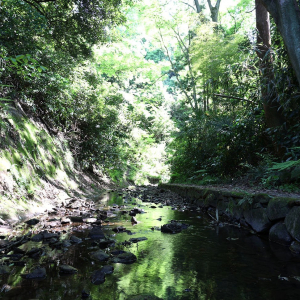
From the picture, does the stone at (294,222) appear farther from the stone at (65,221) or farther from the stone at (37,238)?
the stone at (65,221)

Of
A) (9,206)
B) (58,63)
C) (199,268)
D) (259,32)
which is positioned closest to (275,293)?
(199,268)

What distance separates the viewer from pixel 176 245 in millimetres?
2945

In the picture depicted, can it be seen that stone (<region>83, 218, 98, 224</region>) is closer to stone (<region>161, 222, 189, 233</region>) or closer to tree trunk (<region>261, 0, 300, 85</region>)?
stone (<region>161, 222, 189, 233</region>)

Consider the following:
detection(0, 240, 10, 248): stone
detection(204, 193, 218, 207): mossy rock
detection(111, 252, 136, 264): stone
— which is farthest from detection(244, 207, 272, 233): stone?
detection(0, 240, 10, 248): stone

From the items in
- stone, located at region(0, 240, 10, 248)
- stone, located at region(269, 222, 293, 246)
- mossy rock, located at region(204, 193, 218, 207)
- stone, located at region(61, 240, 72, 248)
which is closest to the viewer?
stone, located at region(0, 240, 10, 248)

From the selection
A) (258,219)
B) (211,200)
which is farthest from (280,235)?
(211,200)

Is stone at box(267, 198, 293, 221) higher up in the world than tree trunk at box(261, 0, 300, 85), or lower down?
lower down

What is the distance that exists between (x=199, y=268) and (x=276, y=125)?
4682 millimetres

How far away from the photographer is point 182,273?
83.5 inches

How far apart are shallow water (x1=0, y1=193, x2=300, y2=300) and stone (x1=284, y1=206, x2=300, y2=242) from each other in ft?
0.70

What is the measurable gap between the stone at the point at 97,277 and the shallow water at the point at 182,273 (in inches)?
1.5

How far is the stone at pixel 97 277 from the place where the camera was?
73.4 inches

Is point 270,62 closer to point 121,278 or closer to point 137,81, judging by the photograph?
point 121,278

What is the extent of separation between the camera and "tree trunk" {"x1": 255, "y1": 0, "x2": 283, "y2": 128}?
18.9 feet
